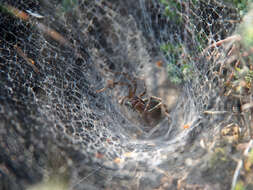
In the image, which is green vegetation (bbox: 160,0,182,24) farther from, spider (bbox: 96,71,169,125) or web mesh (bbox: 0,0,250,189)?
spider (bbox: 96,71,169,125)

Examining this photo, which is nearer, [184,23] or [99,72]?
[184,23]

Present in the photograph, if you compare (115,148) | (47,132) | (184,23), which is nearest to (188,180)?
(115,148)

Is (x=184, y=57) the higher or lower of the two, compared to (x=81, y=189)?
higher

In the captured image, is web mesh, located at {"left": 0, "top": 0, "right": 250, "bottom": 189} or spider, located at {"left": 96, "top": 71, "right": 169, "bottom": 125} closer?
web mesh, located at {"left": 0, "top": 0, "right": 250, "bottom": 189}

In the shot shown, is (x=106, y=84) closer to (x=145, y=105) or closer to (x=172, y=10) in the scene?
(x=145, y=105)

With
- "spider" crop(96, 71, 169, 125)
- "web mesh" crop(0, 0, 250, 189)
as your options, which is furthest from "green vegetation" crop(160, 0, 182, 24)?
"spider" crop(96, 71, 169, 125)

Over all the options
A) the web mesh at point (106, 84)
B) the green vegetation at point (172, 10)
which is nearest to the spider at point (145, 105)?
the web mesh at point (106, 84)

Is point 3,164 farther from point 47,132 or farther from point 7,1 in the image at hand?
point 7,1

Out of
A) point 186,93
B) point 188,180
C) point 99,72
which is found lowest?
point 188,180
